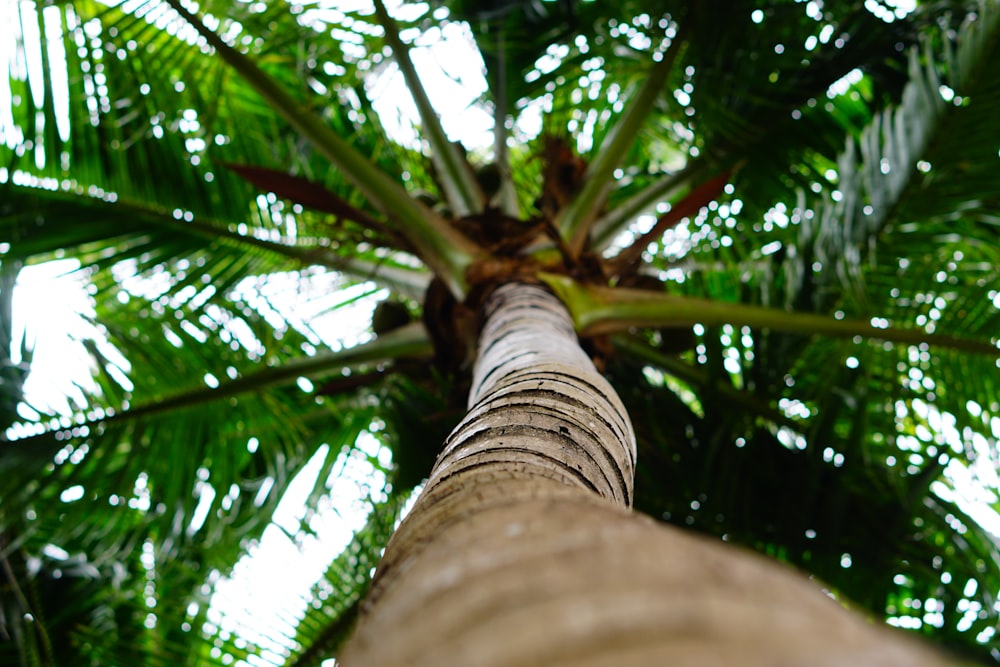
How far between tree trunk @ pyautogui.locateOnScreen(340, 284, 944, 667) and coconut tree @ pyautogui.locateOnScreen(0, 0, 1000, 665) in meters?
0.65

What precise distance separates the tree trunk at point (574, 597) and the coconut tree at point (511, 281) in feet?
2.13

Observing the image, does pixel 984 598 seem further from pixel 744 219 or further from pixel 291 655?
pixel 291 655

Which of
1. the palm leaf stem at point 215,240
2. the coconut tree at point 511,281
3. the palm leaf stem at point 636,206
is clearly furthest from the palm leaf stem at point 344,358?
the palm leaf stem at point 636,206

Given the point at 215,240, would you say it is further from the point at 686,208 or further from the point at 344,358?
the point at 686,208

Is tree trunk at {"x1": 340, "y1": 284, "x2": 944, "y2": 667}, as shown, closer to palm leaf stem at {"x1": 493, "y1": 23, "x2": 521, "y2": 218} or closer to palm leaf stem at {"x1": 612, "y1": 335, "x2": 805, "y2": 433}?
palm leaf stem at {"x1": 612, "y1": 335, "x2": 805, "y2": 433}

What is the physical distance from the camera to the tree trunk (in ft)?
0.99

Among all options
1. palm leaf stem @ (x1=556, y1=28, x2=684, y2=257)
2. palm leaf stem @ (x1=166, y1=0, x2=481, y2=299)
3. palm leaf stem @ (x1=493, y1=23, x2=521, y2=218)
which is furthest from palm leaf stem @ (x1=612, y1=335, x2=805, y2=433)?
palm leaf stem @ (x1=166, y1=0, x2=481, y2=299)

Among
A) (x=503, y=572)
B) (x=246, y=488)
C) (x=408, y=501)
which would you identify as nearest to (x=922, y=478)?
(x=408, y=501)

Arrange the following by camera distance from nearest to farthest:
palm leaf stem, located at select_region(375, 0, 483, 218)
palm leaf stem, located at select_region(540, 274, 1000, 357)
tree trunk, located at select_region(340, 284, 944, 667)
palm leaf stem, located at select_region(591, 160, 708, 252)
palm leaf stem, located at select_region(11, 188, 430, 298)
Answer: tree trunk, located at select_region(340, 284, 944, 667), palm leaf stem, located at select_region(540, 274, 1000, 357), palm leaf stem, located at select_region(375, 0, 483, 218), palm leaf stem, located at select_region(591, 160, 708, 252), palm leaf stem, located at select_region(11, 188, 430, 298)

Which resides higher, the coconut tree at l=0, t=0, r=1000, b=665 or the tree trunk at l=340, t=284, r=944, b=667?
the coconut tree at l=0, t=0, r=1000, b=665

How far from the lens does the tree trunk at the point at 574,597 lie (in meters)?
0.30

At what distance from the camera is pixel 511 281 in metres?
1.80

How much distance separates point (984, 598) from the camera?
2.28m

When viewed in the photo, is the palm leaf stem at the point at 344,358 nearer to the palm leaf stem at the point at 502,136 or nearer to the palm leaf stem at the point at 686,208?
the palm leaf stem at the point at 502,136
